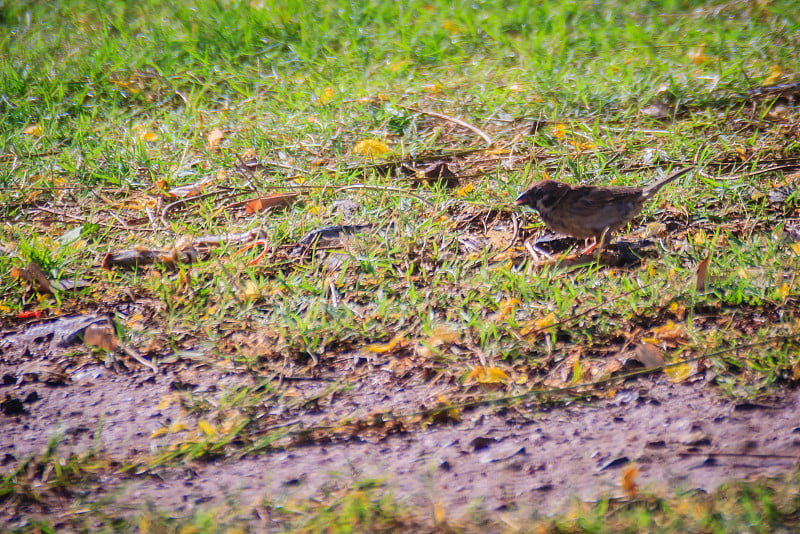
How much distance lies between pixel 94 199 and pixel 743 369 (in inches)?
159

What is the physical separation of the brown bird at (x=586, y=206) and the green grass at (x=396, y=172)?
10.2 inches

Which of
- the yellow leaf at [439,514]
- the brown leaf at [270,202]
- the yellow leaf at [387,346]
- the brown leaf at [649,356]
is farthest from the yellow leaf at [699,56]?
the yellow leaf at [439,514]

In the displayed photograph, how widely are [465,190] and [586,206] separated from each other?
97 cm

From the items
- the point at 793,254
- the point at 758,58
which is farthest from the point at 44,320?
the point at 758,58

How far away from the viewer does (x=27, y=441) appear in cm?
290

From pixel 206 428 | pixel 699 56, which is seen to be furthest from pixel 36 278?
pixel 699 56

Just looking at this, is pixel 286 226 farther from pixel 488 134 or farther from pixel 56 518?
pixel 56 518

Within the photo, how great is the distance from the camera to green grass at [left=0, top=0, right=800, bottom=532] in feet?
10.9

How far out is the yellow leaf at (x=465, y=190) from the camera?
4660 millimetres

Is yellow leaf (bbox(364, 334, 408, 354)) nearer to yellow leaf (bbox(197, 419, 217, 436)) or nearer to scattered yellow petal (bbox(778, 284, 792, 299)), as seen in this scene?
yellow leaf (bbox(197, 419, 217, 436))

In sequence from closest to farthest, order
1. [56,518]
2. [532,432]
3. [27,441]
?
[56,518] < [532,432] < [27,441]

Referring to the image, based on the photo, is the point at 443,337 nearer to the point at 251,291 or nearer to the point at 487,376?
the point at 487,376

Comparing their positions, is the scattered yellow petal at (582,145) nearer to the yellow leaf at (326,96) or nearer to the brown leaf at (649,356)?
the yellow leaf at (326,96)

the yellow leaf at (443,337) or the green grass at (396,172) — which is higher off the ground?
the green grass at (396,172)
